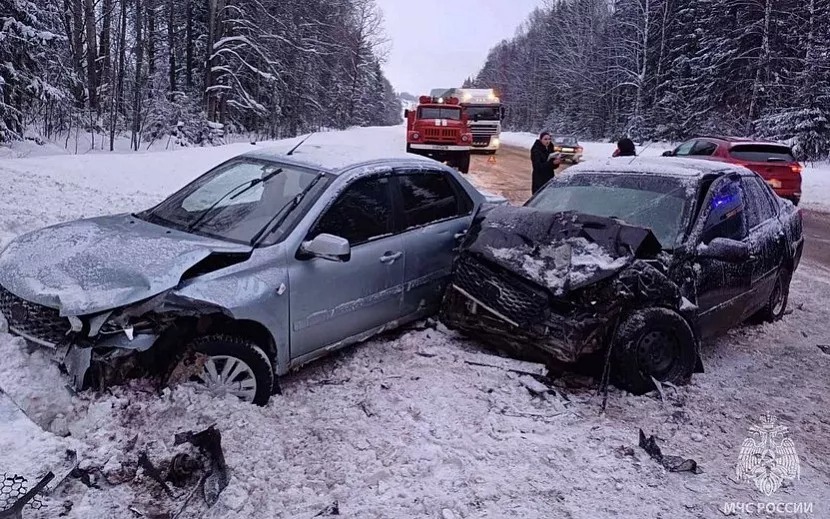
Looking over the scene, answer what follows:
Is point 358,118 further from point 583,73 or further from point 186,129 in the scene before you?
point 186,129

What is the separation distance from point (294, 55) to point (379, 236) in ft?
123

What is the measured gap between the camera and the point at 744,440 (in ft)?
12.6

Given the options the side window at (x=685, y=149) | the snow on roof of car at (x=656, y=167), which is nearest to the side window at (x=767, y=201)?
the snow on roof of car at (x=656, y=167)

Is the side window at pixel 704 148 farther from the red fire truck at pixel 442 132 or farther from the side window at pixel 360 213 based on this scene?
the side window at pixel 360 213

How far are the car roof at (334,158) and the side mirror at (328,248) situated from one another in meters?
0.79

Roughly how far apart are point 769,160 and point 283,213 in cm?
1229

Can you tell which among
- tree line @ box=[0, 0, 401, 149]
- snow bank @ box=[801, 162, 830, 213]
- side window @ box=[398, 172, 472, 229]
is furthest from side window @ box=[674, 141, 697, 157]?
tree line @ box=[0, 0, 401, 149]

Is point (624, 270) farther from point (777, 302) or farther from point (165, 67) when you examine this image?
point (165, 67)

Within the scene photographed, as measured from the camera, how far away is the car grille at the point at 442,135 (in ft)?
68.9

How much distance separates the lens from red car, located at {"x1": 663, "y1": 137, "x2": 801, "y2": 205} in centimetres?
1261

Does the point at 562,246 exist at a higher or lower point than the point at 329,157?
lower

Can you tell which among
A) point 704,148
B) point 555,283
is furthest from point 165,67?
point 555,283

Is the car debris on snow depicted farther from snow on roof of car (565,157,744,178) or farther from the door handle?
snow on roof of car (565,157,744,178)

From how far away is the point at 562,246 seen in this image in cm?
450
